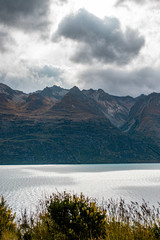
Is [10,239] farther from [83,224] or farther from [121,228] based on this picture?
[121,228]

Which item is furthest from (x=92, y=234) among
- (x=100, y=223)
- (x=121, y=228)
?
(x=121, y=228)

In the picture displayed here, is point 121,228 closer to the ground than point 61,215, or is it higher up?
closer to the ground

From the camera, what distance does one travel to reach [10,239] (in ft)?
41.4

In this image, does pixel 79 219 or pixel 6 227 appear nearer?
pixel 79 219

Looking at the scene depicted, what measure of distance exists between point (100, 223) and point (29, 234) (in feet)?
13.2

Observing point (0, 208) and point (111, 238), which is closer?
point (111, 238)

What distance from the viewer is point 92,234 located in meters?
12.9

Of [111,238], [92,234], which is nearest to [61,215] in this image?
[92,234]

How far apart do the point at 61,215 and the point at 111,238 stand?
2.66 metres

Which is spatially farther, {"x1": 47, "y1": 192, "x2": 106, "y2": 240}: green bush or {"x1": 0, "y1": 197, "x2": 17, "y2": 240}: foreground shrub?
{"x1": 0, "y1": 197, "x2": 17, "y2": 240}: foreground shrub

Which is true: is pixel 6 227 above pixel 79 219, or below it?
below

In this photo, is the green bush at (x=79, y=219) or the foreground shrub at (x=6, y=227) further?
the foreground shrub at (x=6, y=227)

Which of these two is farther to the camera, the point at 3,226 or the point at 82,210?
the point at 3,226

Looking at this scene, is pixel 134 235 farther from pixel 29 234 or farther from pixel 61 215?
pixel 29 234
